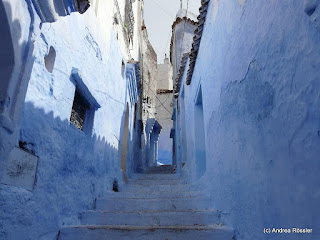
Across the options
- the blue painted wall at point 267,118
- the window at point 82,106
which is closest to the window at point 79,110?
the window at point 82,106

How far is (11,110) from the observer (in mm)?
1771

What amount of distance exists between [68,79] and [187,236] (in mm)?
2517

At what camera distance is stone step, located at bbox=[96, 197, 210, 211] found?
12.4 feet

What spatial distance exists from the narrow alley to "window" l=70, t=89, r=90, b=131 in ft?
0.11

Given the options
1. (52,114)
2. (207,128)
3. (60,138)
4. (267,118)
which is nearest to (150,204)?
(207,128)

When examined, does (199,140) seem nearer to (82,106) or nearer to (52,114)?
(82,106)

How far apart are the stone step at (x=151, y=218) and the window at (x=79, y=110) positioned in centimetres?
138

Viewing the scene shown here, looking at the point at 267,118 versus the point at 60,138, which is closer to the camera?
the point at 267,118

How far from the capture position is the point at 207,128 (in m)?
4.12

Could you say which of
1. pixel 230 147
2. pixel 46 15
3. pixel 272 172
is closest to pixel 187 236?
pixel 230 147

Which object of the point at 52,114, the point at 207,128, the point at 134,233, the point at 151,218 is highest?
the point at 207,128

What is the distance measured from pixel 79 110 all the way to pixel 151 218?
2.04 m

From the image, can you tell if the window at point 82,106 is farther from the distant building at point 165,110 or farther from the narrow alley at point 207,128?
the distant building at point 165,110

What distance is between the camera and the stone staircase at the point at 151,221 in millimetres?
2746
